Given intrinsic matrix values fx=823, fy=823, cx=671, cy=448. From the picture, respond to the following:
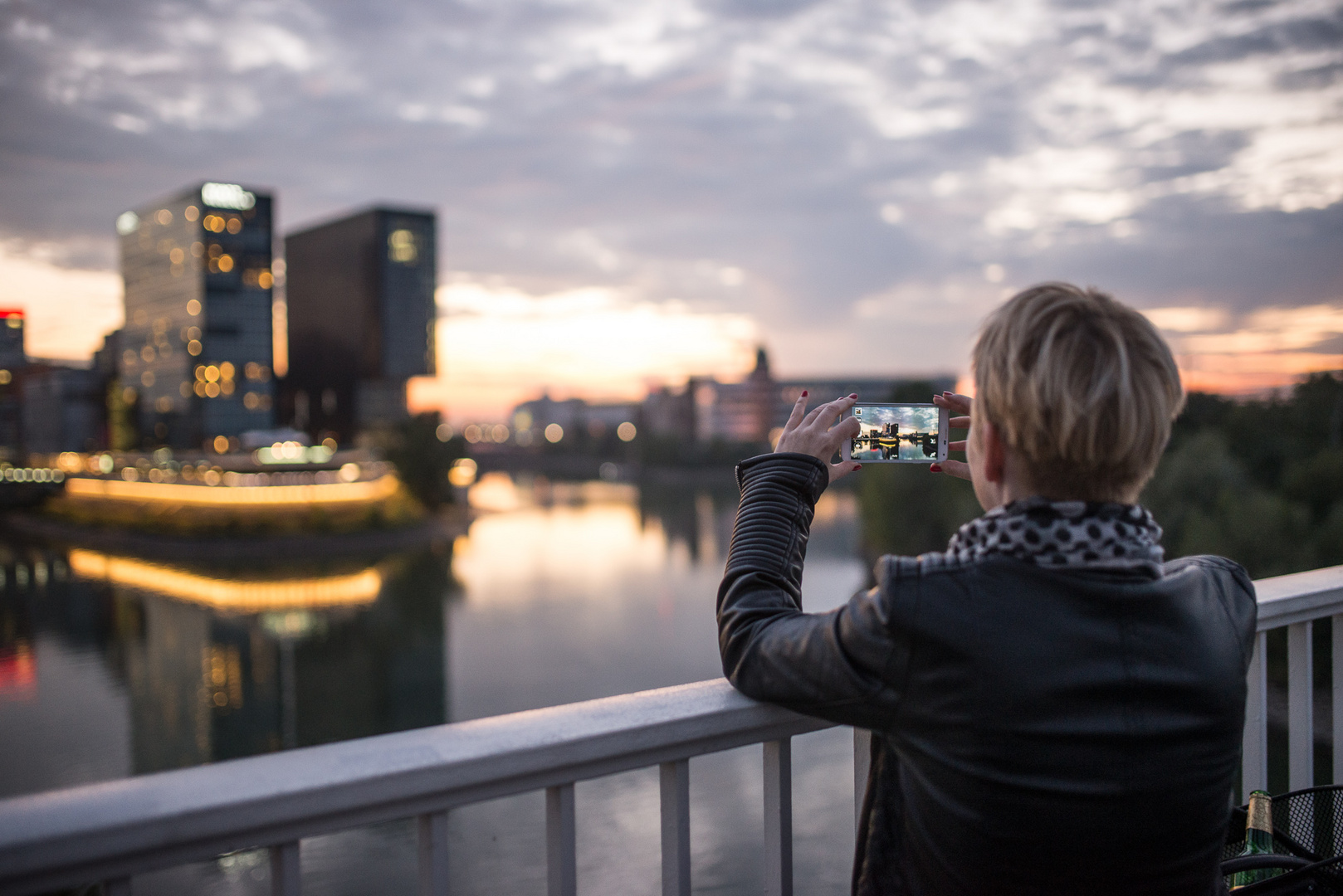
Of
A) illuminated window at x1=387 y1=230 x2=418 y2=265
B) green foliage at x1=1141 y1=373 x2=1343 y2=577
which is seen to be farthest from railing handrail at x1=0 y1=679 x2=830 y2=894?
illuminated window at x1=387 y1=230 x2=418 y2=265

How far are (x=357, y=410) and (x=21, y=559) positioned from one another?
25808 millimetres

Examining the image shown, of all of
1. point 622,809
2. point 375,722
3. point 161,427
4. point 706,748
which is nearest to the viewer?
point 706,748

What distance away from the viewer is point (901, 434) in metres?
1.15

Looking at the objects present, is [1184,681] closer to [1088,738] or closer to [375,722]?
[1088,738]

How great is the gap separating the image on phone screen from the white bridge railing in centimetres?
37

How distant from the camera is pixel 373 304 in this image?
58.0 metres

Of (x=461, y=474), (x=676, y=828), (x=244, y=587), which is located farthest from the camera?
(x=461, y=474)

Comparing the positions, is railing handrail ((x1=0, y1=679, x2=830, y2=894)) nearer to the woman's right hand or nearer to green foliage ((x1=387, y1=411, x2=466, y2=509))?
the woman's right hand

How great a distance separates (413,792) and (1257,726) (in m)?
1.59

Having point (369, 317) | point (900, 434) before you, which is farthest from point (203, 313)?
point (900, 434)

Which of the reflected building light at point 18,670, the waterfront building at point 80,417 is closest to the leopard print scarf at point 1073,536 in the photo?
the reflected building light at point 18,670

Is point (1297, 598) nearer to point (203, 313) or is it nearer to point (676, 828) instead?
point (676, 828)

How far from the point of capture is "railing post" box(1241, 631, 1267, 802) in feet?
4.95

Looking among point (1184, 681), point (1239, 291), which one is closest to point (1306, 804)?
point (1184, 681)
